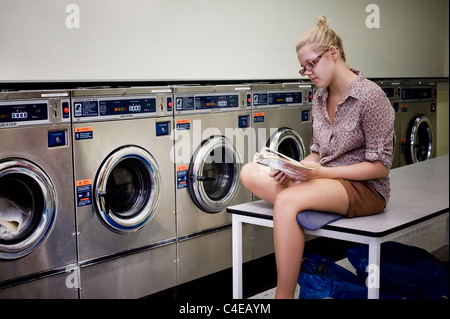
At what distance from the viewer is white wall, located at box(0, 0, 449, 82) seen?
3396 mm

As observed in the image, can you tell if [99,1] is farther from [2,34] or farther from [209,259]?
[209,259]

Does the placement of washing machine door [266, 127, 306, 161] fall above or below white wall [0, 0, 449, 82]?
below

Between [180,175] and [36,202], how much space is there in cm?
99

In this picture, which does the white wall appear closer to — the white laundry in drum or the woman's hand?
the white laundry in drum

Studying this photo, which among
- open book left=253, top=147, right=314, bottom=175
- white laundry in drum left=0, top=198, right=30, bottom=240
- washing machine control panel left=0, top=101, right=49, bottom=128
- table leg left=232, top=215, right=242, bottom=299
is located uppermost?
washing machine control panel left=0, top=101, right=49, bottom=128

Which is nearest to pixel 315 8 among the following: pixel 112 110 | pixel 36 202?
pixel 112 110

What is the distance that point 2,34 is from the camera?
3.24 metres

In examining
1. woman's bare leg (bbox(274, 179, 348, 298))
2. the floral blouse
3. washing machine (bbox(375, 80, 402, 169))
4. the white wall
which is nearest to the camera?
woman's bare leg (bbox(274, 179, 348, 298))

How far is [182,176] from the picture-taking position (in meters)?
3.56

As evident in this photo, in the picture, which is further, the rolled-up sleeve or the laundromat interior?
the laundromat interior

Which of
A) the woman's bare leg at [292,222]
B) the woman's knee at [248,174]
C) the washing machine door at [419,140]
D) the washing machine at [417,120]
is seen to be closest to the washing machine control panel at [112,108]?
the woman's knee at [248,174]

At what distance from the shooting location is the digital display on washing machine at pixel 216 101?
366 cm

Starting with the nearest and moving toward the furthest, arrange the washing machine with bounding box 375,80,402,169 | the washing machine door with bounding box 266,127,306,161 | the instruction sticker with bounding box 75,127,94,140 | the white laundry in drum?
the white laundry in drum → the instruction sticker with bounding box 75,127,94,140 → the washing machine door with bounding box 266,127,306,161 → the washing machine with bounding box 375,80,402,169

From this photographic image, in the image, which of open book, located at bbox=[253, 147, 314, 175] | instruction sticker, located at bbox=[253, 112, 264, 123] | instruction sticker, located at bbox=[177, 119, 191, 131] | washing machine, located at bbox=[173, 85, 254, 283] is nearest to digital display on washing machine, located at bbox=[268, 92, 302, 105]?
instruction sticker, located at bbox=[253, 112, 264, 123]
